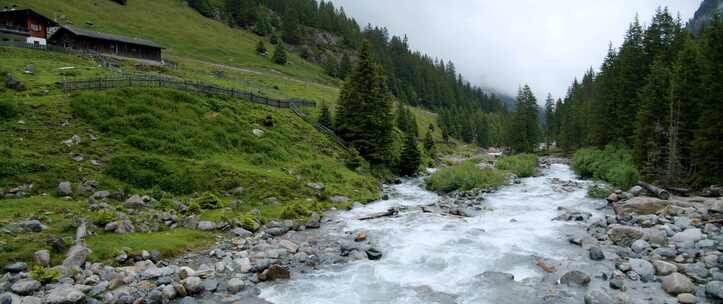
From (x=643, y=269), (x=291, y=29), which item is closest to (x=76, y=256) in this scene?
(x=643, y=269)

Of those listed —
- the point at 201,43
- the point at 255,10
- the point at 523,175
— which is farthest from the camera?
the point at 255,10

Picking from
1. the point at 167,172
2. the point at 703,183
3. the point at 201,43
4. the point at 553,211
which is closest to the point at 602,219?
the point at 553,211

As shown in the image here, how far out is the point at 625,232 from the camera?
67.3ft

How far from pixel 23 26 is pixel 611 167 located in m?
82.3

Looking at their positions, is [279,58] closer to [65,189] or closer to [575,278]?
[65,189]

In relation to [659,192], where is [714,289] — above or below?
below

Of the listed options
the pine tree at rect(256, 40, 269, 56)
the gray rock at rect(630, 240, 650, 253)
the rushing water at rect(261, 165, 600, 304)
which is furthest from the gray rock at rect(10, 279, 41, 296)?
the pine tree at rect(256, 40, 269, 56)

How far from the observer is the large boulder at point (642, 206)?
25469 millimetres

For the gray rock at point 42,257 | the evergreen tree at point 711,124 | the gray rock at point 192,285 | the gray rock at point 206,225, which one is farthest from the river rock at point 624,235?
the gray rock at point 42,257

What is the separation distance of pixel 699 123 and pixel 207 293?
3960cm

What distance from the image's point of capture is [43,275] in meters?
14.8

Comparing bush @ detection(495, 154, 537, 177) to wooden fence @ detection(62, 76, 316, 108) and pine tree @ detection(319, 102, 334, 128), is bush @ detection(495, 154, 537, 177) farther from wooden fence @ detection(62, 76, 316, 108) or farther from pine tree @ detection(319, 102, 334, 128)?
wooden fence @ detection(62, 76, 316, 108)

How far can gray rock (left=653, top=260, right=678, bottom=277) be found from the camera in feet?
51.8

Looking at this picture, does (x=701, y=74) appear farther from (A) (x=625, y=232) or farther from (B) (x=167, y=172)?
(B) (x=167, y=172)
